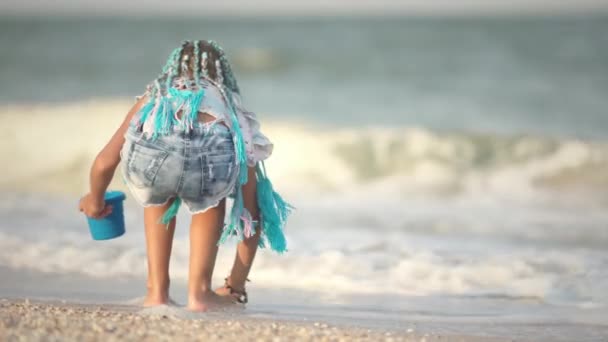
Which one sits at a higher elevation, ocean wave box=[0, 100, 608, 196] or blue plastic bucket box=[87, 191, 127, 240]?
ocean wave box=[0, 100, 608, 196]

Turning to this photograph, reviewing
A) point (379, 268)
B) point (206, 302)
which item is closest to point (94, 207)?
point (206, 302)

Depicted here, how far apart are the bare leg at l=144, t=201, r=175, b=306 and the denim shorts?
0.67 feet

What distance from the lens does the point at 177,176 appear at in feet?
12.4

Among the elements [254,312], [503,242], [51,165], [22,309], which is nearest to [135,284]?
[254,312]

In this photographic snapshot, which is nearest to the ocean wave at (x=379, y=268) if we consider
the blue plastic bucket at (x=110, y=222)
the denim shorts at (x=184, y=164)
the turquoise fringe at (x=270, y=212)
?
the turquoise fringe at (x=270, y=212)

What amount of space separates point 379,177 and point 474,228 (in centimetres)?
316

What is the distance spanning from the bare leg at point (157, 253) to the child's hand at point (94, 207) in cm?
20

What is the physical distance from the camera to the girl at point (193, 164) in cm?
377

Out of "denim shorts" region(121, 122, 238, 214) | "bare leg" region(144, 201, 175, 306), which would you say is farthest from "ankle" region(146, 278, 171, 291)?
"denim shorts" region(121, 122, 238, 214)

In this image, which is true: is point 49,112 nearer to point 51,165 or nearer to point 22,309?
point 51,165

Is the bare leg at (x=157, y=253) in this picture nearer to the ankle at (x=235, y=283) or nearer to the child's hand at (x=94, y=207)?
the child's hand at (x=94, y=207)

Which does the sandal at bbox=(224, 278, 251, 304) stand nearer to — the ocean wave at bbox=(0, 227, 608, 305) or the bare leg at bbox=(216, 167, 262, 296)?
the bare leg at bbox=(216, 167, 262, 296)

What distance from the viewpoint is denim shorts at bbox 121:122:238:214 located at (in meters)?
3.75

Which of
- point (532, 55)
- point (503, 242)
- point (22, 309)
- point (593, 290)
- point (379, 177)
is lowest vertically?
point (22, 309)
